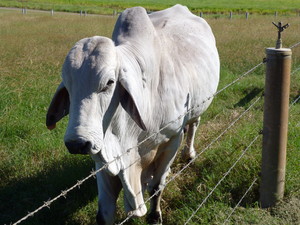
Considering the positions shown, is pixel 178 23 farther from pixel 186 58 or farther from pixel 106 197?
pixel 106 197

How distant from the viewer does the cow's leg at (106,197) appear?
3428 mm

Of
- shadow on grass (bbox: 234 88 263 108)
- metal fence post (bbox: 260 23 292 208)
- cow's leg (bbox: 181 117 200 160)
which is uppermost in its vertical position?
metal fence post (bbox: 260 23 292 208)

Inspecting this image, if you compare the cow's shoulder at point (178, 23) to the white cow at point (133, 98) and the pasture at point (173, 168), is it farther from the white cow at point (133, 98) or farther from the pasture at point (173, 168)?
the pasture at point (173, 168)

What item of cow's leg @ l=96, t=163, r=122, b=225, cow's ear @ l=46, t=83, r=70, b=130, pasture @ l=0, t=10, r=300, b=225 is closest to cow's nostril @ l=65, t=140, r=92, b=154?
cow's ear @ l=46, t=83, r=70, b=130

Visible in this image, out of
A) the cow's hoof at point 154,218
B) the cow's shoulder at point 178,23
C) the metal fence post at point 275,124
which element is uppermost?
the cow's shoulder at point 178,23

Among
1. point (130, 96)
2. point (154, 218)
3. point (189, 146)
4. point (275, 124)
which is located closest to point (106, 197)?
point (154, 218)

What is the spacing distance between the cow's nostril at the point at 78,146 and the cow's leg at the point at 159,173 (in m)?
1.28

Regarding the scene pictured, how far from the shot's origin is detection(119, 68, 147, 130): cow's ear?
2758 millimetres

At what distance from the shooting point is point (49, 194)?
4.14 m

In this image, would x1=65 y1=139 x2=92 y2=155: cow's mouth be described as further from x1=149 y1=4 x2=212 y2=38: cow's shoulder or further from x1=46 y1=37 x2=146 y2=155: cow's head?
x1=149 y1=4 x2=212 y2=38: cow's shoulder

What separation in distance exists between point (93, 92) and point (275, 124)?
4.37 feet

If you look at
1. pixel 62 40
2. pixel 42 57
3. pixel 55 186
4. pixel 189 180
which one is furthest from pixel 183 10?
pixel 62 40

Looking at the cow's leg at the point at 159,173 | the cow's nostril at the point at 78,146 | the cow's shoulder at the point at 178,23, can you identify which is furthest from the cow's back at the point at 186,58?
the cow's nostril at the point at 78,146

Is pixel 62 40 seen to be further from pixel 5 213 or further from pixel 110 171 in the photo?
pixel 110 171
